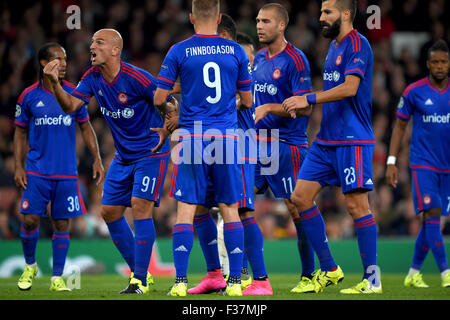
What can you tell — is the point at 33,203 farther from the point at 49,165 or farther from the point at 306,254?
the point at 306,254

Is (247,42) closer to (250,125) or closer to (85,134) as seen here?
(250,125)

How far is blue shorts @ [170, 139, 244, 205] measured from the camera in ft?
18.7

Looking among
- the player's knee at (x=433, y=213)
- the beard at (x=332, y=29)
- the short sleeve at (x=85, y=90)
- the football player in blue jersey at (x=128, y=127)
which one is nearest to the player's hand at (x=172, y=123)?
the football player in blue jersey at (x=128, y=127)

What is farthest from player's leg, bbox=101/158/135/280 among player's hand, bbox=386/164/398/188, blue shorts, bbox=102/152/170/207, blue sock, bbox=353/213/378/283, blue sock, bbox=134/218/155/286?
player's hand, bbox=386/164/398/188

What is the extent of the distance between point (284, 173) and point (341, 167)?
0.83m

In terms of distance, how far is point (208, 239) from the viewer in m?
6.53

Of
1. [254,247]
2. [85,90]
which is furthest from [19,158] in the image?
[254,247]

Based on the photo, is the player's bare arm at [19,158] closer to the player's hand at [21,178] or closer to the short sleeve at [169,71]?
the player's hand at [21,178]

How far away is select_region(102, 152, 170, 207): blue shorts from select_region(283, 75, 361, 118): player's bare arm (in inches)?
51.5

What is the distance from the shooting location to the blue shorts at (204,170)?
225 inches

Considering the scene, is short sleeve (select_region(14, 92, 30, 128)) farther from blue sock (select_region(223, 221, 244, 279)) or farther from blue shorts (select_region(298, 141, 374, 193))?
blue shorts (select_region(298, 141, 374, 193))

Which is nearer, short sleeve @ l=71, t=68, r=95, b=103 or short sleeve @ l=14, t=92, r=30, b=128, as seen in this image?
short sleeve @ l=71, t=68, r=95, b=103

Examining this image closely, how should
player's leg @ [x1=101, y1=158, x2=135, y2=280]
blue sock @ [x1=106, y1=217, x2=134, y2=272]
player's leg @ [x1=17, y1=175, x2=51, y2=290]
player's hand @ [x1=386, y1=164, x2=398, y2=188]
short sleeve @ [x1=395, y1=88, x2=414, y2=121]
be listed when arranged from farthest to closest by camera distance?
short sleeve @ [x1=395, y1=88, x2=414, y2=121] → player's hand @ [x1=386, y1=164, x2=398, y2=188] → player's leg @ [x1=17, y1=175, x2=51, y2=290] → blue sock @ [x1=106, y1=217, x2=134, y2=272] → player's leg @ [x1=101, y1=158, x2=135, y2=280]

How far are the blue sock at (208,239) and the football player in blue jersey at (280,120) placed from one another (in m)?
0.74
